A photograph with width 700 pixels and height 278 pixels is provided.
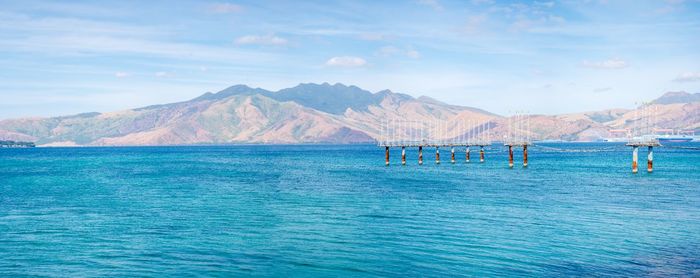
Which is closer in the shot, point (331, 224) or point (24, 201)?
point (331, 224)

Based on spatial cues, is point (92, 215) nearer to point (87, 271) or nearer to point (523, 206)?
point (87, 271)

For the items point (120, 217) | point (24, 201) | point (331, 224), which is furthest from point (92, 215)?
point (331, 224)

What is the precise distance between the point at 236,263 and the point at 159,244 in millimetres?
7995

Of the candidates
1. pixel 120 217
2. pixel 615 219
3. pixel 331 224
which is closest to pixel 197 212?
pixel 120 217

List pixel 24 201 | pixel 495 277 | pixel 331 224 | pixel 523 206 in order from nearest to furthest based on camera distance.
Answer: pixel 495 277, pixel 331 224, pixel 523 206, pixel 24 201

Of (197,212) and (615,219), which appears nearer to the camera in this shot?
(615,219)

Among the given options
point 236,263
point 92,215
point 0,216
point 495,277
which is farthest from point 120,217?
point 495,277

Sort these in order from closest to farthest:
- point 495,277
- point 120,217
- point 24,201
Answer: point 495,277, point 120,217, point 24,201

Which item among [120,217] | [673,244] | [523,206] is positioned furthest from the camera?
[523,206]

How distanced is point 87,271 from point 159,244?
23.1 feet

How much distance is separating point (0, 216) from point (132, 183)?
3815 centimetres

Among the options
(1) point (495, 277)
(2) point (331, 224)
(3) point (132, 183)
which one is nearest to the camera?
(1) point (495, 277)

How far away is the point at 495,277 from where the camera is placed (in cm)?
3288

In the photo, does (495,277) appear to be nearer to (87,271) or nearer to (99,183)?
(87,271)
